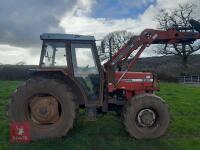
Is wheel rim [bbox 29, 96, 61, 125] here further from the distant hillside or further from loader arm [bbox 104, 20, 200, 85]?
the distant hillside

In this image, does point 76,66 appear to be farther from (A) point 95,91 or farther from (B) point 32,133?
(B) point 32,133

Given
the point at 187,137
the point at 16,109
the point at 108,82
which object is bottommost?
the point at 187,137

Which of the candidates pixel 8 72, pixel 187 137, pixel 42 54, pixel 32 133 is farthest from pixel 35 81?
pixel 8 72

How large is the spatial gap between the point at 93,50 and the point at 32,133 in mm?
2598

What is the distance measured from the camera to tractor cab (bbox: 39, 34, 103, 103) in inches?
313

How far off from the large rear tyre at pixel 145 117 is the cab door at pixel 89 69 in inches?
34.3

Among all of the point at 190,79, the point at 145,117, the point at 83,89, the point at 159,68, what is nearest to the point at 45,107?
the point at 83,89

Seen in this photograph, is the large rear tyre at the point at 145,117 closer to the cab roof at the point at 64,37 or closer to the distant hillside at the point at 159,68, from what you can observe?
the cab roof at the point at 64,37

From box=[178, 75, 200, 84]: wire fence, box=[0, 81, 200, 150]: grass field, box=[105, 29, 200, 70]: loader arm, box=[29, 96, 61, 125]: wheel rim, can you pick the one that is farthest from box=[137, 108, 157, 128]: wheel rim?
box=[178, 75, 200, 84]: wire fence

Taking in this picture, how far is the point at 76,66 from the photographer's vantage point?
8039 mm

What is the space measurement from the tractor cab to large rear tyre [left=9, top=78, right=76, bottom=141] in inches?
18.9

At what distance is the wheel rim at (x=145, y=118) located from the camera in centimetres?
793

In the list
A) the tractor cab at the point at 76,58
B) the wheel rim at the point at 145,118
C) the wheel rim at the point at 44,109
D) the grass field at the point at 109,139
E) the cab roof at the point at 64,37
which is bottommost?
the grass field at the point at 109,139

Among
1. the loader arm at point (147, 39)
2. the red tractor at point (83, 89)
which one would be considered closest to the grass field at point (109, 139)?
the red tractor at point (83, 89)
